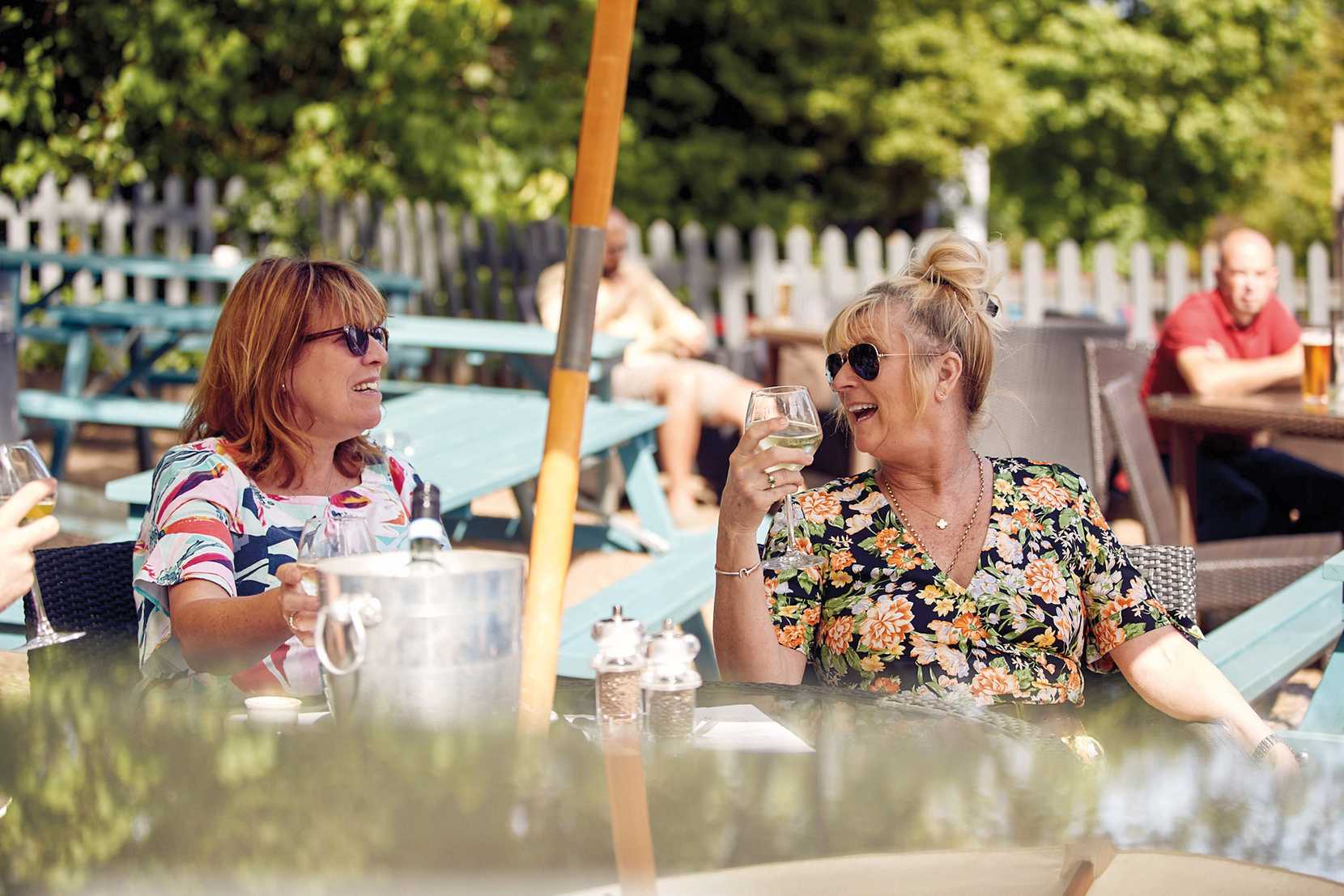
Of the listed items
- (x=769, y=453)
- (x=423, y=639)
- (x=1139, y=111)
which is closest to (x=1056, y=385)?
(x=769, y=453)

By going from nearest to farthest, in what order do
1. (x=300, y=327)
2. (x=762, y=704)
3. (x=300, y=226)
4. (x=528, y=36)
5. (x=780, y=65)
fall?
(x=762, y=704) → (x=300, y=327) → (x=300, y=226) → (x=528, y=36) → (x=780, y=65)

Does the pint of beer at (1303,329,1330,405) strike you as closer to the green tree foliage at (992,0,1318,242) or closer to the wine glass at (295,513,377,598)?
the wine glass at (295,513,377,598)

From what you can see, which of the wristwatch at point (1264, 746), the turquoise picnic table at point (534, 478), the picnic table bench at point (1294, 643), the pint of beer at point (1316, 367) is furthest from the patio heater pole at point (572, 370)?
the pint of beer at point (1316, 367)

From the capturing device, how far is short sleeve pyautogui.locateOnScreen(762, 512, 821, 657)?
7.55 ft

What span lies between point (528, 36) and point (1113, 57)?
10514mm

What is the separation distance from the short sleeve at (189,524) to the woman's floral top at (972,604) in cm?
82

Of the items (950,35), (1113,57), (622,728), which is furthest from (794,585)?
(1113,57)

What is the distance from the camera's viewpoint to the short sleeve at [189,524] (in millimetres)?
2072

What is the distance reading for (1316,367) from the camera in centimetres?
467

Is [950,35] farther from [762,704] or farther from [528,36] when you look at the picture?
[762,704]

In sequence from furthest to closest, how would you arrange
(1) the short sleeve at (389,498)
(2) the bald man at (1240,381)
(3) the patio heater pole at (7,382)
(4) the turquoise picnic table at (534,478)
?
(2) the bald man at (1240,381)
(3) the patio heater pole at (7,382)
(4) the turquoise picnic table at (534,478)
(1) the short sleeve at (389,498)

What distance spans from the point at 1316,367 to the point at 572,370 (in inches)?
151

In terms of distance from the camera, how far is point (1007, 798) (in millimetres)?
1340

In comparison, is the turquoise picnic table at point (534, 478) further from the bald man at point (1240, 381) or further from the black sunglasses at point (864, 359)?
the bald man at point (1240, 381)
